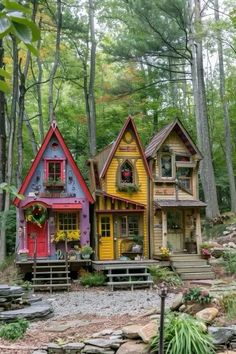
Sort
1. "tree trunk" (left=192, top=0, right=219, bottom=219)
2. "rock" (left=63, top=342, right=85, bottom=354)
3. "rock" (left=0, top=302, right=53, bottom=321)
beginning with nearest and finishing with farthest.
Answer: "rock" (left=63, top=342, right=85, bottom=354)
"rock" (left=0, top=302, right=53, bottom=321)
"tree trunk" (left=192, top=0, right=219, bottom=219)

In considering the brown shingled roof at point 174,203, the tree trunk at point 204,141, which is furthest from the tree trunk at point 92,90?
the brown shingled roof at point 174,203

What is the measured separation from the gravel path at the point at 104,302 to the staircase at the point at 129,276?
0.37 meters

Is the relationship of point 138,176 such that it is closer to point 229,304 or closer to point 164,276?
point 164,276

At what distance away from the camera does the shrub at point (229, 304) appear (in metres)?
6.61

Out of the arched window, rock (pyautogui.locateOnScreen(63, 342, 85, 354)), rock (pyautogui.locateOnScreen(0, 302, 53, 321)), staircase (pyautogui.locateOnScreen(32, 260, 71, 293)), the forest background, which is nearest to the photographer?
rock (pyautogui.locateOnScreen(63, 342, 85, 354))

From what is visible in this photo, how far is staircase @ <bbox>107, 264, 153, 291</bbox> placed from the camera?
13.1 meters

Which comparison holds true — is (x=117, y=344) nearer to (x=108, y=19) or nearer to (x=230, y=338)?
(x=230, y=338)

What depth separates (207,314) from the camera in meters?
6.47

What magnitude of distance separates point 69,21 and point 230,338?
19.0 metres

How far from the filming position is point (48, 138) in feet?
50.3

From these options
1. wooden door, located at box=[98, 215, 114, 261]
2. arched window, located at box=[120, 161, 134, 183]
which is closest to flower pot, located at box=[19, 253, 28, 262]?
wooden door, located at box=[98, 215, 114, 261]

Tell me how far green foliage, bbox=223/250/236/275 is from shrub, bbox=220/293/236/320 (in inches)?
258

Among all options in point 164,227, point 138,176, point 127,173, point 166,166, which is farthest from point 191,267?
point 127,173

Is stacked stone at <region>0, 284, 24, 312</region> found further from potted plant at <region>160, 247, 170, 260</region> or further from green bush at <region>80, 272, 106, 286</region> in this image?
potted plant at <region>160, 247, 170, 260</region>
